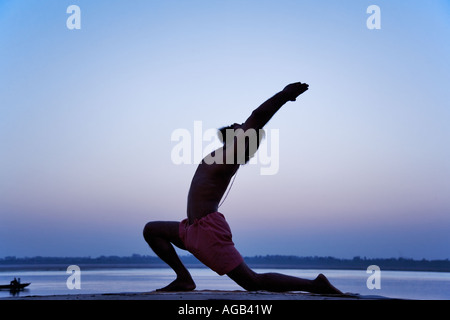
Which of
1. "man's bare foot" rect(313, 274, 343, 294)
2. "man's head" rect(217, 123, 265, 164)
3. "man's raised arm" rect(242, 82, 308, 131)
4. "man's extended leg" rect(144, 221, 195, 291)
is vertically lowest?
"man's bare foot" rect(313, 274, 343, 294)

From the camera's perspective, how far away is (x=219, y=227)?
349 centimetres

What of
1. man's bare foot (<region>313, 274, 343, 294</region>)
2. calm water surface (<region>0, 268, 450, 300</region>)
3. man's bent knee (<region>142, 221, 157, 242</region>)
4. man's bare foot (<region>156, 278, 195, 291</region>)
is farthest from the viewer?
calm water surface (<region>0, 268, 450, 300</region>)

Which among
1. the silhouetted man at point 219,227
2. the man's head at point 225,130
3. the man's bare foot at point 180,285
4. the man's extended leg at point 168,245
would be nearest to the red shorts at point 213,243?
the silhouetted man at point 219,227

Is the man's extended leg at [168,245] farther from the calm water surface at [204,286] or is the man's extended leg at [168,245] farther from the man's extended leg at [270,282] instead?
the calm water surface at [204,286]

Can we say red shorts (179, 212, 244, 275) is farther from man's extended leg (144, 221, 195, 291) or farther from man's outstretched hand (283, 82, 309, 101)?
man's outstretched hand (283, 82, 309, 101)

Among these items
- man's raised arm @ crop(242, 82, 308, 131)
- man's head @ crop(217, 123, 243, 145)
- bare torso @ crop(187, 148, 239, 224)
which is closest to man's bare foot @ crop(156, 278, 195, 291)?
bare torso @ crop(187, 148, 239, 224)

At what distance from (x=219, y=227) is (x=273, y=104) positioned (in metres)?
0.92

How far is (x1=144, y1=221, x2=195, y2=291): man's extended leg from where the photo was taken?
12.4 feet

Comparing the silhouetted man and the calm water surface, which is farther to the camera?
the calm water surface

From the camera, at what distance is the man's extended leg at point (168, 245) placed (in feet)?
12.4
